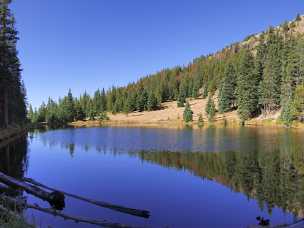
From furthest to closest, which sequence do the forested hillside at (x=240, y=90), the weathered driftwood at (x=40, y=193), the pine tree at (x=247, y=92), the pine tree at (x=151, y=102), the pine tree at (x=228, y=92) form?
the pine tree at (x=151, y=102)
the pine tree at (x=228, y=92)
the pine tree at (x=247, y=92)
the forested hillside at (x=240, y=90)
the weathered driftwood at (x=40, y=193)

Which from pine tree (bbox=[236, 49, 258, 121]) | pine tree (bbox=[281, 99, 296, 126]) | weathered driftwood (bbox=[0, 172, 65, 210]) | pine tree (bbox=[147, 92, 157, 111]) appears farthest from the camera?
pine tree (bbox=[147, 92, 157, 111])

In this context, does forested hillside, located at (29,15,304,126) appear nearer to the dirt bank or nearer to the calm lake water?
the dirt bank

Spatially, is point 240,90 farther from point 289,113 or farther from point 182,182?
point 182,182

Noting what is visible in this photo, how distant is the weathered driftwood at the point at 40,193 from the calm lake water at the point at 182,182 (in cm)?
68

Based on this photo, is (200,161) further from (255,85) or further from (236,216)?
(255,85)

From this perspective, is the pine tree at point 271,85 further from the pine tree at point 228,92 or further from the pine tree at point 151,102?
the pine tree at point 151,102

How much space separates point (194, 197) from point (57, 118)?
12131 centimetres

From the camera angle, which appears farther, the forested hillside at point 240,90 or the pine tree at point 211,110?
the pine tree at point 211,110

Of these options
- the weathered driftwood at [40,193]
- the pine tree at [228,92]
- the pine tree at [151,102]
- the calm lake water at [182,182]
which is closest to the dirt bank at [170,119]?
the pine tree at [228,92]

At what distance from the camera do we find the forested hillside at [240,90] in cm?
7844

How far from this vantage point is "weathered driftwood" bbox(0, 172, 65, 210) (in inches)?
524

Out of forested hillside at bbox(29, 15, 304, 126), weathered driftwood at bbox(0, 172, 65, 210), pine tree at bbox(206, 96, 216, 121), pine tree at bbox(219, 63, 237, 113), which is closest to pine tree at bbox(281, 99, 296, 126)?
forested hillside at bbox(29, 15, 304, 126)

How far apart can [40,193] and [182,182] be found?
10.2 m

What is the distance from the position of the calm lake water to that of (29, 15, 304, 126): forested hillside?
44.5 m
